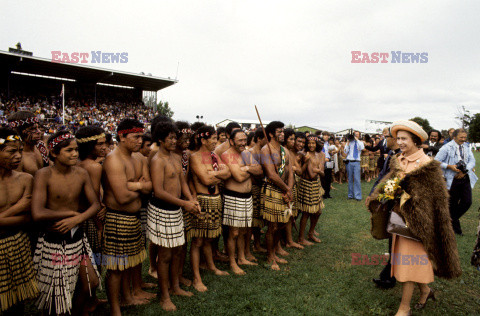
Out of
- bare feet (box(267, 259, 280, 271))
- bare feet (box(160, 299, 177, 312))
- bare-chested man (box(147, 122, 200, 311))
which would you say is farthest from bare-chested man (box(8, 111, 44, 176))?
bare feet (box(267, 259, 280, 271))

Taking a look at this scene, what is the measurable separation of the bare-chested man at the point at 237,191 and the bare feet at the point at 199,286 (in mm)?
672

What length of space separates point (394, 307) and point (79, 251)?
373 centimetres

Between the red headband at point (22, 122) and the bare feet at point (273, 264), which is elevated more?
the red headband at point (22, 122)

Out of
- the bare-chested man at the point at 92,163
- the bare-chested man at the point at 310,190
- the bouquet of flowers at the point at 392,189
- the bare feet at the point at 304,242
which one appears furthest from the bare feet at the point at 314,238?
the bare-chested man at the point at 92,163

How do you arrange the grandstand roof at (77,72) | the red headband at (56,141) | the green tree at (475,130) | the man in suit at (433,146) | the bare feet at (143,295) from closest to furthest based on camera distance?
the red headband at (56,141)
the bare feet at (143,295)
the man in suit at (433,146)
the grandstand roof at (77,72)
the green tree at (475,130)

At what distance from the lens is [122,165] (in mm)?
3191

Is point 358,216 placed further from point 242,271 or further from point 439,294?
point 242,271

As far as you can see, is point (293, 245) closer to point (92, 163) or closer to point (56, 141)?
point (92, 163)

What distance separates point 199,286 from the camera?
13.3 ft

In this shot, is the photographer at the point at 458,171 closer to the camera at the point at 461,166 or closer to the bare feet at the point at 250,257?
the camera at the point at 461,166

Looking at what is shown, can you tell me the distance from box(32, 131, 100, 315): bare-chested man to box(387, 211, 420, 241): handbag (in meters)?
3.25

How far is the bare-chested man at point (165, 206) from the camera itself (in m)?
3.46


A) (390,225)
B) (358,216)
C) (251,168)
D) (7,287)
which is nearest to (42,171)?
(7,287)

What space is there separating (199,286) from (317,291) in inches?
63.6
